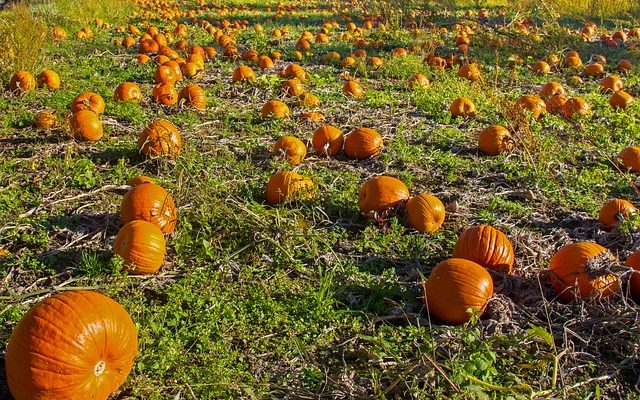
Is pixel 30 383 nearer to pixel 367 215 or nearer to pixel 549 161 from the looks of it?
pixel 367 215

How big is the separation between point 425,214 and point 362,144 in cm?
174

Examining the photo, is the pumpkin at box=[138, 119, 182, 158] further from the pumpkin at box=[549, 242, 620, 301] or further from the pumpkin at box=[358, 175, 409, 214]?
the pumpkin at box=[549, 242, 620, 301]

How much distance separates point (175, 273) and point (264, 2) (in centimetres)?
2026

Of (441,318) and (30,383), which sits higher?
(30,383)

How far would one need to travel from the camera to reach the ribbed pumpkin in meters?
4.48

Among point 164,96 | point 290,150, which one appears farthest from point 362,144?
point 164,96

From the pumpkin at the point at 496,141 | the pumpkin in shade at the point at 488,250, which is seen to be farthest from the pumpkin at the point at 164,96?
the pumpkin in shade at the point at 488,250

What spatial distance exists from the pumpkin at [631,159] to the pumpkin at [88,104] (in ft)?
19.3

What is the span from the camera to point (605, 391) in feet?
9.92

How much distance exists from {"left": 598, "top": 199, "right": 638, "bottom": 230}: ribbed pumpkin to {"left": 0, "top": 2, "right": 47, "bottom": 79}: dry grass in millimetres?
7757

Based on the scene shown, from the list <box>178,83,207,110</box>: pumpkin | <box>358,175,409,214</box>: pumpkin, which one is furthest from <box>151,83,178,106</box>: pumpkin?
<box>358,175,409,214</box>: pumpkin

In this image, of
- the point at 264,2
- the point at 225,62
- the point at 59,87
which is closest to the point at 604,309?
the point at 59,87

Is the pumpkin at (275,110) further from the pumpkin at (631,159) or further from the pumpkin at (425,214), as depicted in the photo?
the pumpkin at (631,159)

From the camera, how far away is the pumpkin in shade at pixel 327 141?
602 centimetres
